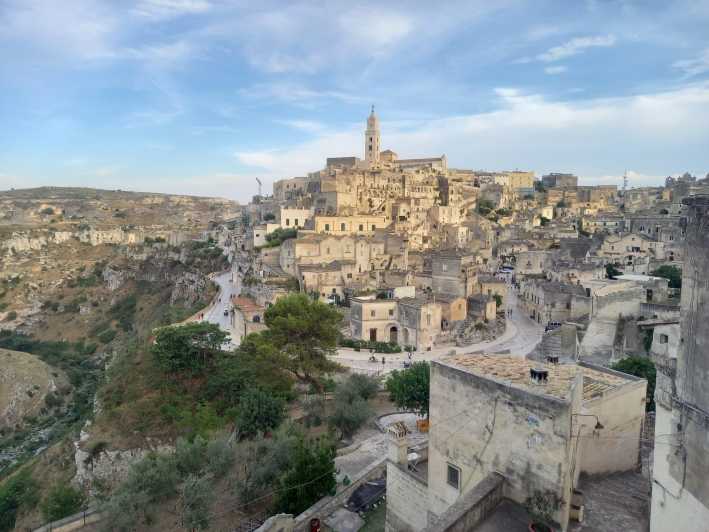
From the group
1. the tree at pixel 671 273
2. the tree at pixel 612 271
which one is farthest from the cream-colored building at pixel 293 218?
the tree at pixel 671 273

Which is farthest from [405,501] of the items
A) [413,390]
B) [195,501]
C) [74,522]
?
[74,522]

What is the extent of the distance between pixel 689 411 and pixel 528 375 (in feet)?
9.79

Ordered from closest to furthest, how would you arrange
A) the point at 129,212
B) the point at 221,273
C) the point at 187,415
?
the point at 187,415 → the point at 221,273 → the point at 129,212

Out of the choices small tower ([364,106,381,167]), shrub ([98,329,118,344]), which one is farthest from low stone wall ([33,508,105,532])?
small tower ([364,106,381,167])

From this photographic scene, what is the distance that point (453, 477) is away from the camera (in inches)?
390

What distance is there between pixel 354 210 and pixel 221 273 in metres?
17.2

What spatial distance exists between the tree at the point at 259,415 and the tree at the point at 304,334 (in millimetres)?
4791

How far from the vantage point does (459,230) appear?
2304 inches

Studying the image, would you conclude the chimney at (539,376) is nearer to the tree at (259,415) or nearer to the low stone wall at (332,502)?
the low stone wall at (332,502)

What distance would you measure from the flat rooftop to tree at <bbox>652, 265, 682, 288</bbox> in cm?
2931

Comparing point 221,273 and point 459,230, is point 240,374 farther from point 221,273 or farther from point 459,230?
point 459,230

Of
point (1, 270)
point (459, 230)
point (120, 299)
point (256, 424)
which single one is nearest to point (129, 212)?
point (1, 270)

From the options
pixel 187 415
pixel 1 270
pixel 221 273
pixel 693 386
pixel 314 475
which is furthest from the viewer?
pixel 1 270

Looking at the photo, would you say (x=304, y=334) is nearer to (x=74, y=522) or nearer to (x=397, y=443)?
(x=74, y=522)
